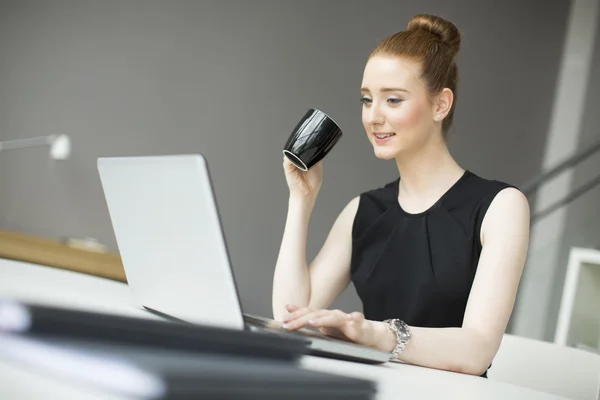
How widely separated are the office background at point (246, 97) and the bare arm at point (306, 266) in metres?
2.20

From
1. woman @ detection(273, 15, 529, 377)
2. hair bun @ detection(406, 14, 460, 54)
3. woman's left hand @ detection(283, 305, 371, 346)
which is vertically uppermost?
hair bun @ detection(406, 14, 460, 54)

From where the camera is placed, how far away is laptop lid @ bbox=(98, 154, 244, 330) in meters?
0.77

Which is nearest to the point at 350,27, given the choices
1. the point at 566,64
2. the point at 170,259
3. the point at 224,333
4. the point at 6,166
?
the point at 566,64

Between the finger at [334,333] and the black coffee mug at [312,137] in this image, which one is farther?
the black coffee mug at [312,137]

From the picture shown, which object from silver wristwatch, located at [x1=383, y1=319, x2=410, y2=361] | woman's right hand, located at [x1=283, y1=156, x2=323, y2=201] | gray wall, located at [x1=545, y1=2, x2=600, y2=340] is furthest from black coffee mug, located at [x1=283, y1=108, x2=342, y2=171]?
gray wall, located at [x1=545, y1=2, x2=600, y2=340]

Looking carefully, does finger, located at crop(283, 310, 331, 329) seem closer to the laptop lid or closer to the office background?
the laptop lid

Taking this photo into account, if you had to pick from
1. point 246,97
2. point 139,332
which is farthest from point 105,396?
point 246,97

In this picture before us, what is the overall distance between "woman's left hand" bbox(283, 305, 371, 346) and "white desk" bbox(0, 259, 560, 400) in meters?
0.06

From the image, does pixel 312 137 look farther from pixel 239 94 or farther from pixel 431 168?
pixel 239 94

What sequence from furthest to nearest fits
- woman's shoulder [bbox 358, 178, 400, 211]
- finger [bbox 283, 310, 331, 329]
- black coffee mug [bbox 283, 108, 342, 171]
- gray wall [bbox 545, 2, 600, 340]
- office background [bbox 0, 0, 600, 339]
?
1. office background [bbox 0, 0, 600, 339]
2. gray wall [bbox 545, 2, 600, 340]
3. woman's shoulder [bbox 358, 178, 400, 211]
4. black coffee mug [bbox 283, 108, 342, 171]
5. finger [bbox 283, 310, 331, 329]

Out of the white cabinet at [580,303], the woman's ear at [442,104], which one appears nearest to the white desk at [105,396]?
the woman's ear at [442,104]

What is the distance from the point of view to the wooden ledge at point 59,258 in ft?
5.25

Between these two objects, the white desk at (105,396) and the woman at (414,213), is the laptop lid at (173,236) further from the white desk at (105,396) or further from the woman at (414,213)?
the woman at (414,213)

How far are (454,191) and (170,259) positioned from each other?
878 mm
